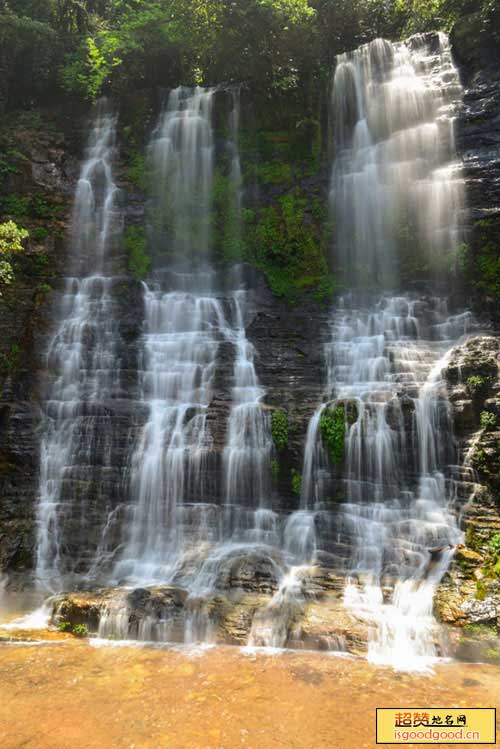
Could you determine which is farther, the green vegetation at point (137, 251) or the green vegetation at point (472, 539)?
the green vegetation at point (137, 251)

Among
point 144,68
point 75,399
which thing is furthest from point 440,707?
point 144,68

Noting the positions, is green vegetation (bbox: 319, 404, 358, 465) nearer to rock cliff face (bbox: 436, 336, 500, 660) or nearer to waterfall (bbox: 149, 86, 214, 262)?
rock cliff face (bbox: 436, 336, 500, 660)

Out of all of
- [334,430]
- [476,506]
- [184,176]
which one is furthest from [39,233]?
[476,506]

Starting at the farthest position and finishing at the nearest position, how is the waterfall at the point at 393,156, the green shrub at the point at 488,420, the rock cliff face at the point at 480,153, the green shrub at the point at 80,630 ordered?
the waterfall at the point at 393,156 → the rock cliff face at the point at 480,153 → the green shrub at the point at 488,420 → the green shrub at the point at 80,630

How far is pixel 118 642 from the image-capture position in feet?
27.1

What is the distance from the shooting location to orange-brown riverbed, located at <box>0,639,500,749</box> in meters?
5.46

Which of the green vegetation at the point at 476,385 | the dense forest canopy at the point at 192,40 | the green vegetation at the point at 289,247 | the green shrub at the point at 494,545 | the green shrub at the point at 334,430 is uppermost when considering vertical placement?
the dense forest canopy at the point at 192,40

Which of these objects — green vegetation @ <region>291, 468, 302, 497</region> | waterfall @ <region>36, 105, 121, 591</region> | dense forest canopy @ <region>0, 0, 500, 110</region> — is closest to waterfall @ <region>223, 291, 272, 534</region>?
green vegetation @ <region>291, 468, 302, 497</region>

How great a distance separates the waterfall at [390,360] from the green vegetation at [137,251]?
6.32 metres

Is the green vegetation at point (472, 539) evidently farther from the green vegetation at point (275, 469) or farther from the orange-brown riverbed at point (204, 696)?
the green vegetation at point (275, 469)

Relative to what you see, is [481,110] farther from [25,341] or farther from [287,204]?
[25,341]

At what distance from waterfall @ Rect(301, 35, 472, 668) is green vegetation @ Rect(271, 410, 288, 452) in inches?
22.8

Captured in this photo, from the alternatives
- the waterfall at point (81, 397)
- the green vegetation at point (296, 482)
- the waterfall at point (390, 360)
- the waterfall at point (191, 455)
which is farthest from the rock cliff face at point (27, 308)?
the waterfall at point (390, 360)

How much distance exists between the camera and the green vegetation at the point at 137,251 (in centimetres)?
1733
